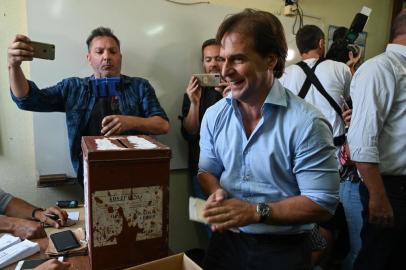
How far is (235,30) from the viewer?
89 centimetres

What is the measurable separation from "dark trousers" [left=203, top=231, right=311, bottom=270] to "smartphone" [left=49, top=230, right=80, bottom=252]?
492 mm

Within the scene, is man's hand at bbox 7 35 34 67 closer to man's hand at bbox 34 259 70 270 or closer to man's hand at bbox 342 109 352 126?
man's hand at bbox 34 259 70 270

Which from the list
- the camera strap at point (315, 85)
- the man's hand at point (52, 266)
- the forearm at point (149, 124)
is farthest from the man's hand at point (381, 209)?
the man's hand at point (52, 266)

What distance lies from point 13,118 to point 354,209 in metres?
2.11

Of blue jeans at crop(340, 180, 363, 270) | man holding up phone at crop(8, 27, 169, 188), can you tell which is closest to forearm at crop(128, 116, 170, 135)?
man holding up phone at crop(8, 27, 169, 188)

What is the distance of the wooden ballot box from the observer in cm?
81

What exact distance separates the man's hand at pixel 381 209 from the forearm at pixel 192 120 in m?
1.06

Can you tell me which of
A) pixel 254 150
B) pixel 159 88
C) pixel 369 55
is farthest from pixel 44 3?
pixel 369 55

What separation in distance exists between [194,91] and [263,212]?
1.24 m

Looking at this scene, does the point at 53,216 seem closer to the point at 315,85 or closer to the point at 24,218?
the point at 24,218

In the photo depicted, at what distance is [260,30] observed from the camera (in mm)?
875

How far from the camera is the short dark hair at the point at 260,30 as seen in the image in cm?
88

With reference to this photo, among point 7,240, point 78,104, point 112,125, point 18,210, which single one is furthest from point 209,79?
point 7,240

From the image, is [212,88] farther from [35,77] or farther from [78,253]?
[78,253]
